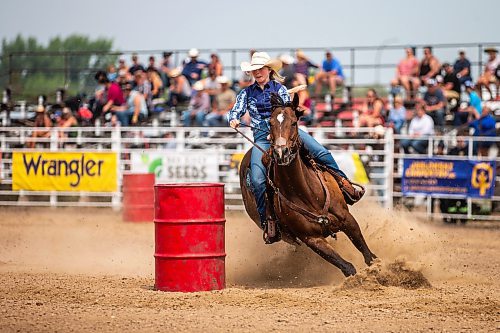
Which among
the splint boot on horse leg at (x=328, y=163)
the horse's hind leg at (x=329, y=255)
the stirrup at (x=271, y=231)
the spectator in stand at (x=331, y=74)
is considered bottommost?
the horse's hind leg at (x=329, y=255)

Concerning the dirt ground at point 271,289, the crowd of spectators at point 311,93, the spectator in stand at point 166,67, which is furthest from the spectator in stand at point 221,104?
the dirt ground at point 271,289

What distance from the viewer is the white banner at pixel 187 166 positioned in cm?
1845

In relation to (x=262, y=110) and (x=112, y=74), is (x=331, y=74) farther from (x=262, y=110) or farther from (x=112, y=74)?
(x=262, y=110)

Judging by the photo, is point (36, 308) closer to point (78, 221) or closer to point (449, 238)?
point (449, 238)

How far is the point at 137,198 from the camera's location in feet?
54.4

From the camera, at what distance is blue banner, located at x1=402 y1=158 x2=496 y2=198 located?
16203 millimetres

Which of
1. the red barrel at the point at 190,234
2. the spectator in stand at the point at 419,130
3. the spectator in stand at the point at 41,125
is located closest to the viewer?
the red barrel at the point at 190,234

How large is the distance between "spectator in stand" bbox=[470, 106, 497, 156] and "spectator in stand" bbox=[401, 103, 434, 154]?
980 millimetres

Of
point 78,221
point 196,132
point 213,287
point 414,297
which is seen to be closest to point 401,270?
point 414,297

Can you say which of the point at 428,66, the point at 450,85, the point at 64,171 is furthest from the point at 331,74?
the point at 64,171

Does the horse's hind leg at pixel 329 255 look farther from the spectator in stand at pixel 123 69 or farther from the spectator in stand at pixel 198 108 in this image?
the spectator in stand at pixel 123 69

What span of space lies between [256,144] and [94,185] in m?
10.9

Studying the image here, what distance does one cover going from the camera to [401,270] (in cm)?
843

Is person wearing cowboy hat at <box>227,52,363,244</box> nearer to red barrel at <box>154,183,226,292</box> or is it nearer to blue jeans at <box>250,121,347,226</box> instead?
blue jeans at <box>250,121,347,226</box>
